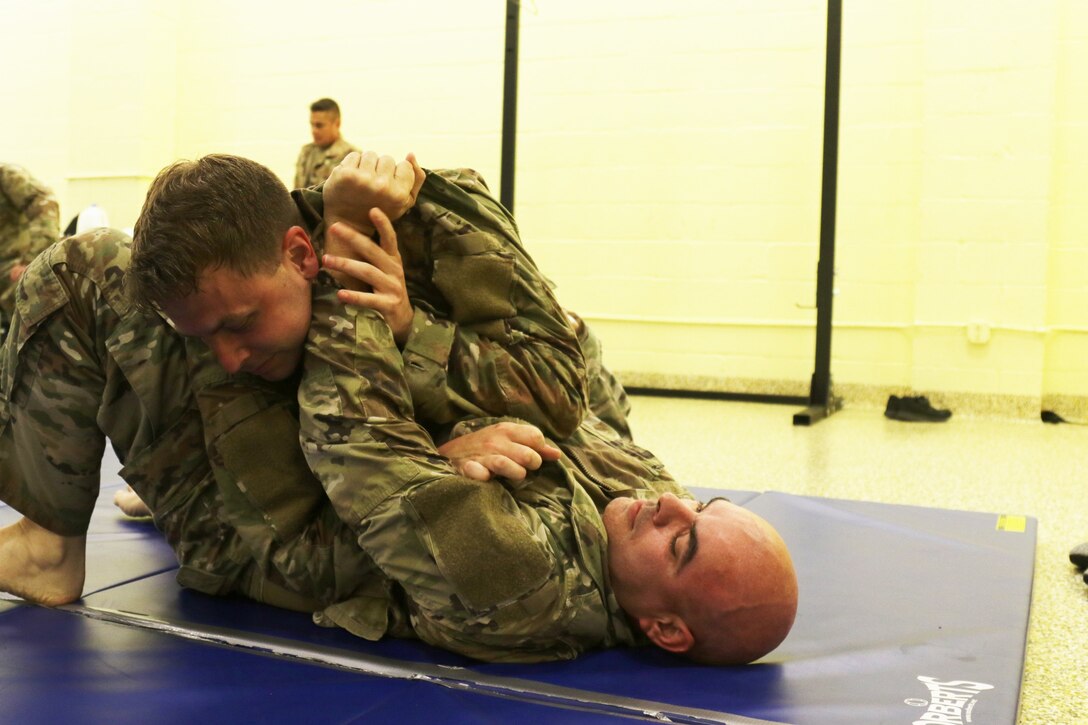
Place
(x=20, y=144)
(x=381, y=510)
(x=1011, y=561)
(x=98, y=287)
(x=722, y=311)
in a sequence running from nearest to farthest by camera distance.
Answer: (x=381, y=510) → (x=98, y=287) → (x=1011, y=561) → (x=722, y=311) → (x=20, y=144)

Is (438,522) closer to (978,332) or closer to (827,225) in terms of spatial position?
(827,225)

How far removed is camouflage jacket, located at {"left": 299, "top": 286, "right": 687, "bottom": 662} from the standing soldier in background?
14.9 feet

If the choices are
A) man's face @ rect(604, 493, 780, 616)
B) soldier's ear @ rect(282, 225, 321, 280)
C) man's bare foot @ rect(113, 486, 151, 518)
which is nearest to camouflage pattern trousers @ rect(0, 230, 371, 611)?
soldier's ear @ rect(282, 225, 321, 280)

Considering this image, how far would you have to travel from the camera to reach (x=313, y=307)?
1534mm

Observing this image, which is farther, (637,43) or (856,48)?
(637,43)

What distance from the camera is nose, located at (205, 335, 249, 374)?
148cm

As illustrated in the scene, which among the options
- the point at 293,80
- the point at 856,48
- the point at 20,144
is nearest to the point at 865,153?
the point at 856,48

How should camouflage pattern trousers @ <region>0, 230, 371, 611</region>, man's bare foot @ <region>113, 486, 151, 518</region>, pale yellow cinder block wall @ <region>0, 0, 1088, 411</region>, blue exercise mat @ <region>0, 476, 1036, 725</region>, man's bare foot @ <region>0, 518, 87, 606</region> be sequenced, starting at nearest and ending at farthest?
1. blue exercise mat @ <region>0, 476, 1036, 725</region>
2. camouflage pattern trousers @ <region>0, 230, 371, 611</region>
3. man's bare foot @ <region>0, 518, 87, 606</region>
4. man's bare foot @ <region>113, 486, 151, 518</region>
5. pale yellow cinder block wall @ <region>0, 0, 1088, 411</region>

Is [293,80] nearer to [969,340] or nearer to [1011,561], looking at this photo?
[969,340]

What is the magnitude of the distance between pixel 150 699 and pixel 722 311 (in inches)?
191

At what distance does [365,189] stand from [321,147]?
4.66m

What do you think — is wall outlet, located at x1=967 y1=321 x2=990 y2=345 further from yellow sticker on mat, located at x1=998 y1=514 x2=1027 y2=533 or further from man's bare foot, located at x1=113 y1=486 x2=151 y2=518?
man's bare foot, located at x1=113 y1=486 x2=151 y2=518

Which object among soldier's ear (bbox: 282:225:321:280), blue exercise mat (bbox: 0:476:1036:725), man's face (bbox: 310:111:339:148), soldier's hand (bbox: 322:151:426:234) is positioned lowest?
blue exercise mat (bbox: 0:476:1036:725)

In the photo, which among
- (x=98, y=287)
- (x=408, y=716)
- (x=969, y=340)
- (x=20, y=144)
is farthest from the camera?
(x=20, y=144)
